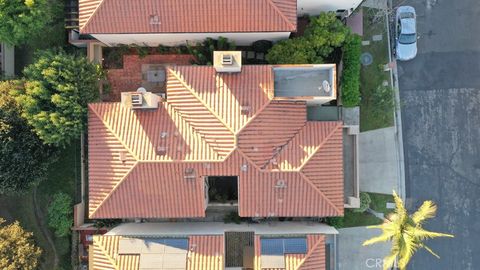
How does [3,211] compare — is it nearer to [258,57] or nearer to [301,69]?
[258,57]

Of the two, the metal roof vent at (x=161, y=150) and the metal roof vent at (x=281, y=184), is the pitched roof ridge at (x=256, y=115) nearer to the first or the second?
the metal roof vent at (x=281, y=184)

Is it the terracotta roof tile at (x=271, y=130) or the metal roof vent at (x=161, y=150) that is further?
the metal roof vent at (x=161, y=150)

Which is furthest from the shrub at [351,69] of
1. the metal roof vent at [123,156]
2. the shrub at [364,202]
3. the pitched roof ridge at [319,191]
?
the metal roof vent at [123,156]

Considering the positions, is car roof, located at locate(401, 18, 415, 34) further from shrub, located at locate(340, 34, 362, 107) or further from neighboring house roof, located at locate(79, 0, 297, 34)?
neighboring house roof, located at locate(79, 0, 297, 34)

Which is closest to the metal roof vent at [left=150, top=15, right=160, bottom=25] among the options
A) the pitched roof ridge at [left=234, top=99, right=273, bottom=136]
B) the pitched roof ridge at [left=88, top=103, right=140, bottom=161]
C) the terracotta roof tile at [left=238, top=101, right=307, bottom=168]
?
the pitched roof ridge at [left=88, top=103, right=140, bottom=161]

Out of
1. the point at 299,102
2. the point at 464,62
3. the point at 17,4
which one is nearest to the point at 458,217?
the point at 464,62

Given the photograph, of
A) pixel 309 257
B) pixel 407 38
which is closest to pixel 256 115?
pixel 309 257
